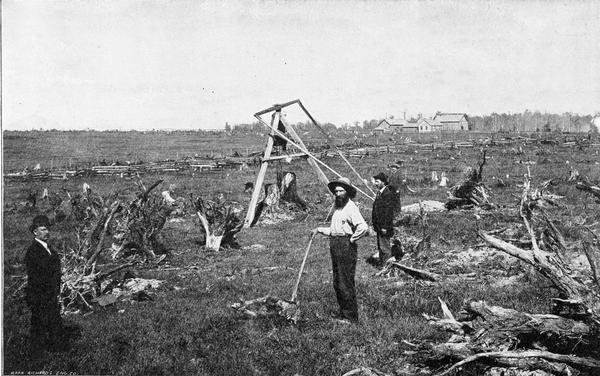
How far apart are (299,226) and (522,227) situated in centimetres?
594

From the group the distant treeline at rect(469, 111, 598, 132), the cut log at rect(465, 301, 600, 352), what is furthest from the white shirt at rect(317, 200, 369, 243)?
the distant treeline at rect(469, 111, 598, 132)

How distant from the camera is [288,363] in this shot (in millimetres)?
4855

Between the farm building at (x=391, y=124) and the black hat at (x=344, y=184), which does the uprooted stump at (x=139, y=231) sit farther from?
the farm building at (x=391, y=124)

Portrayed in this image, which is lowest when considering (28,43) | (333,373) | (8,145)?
(333,373)

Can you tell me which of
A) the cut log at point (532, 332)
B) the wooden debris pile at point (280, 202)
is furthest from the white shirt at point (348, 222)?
the wooden debris pile at point (280, 202)

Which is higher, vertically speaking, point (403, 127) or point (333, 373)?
point (403, 127)

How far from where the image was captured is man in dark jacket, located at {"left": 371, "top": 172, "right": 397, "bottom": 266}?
8.34 meters

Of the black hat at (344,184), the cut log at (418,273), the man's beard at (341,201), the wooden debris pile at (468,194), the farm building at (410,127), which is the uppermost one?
the farm building at (410,127)

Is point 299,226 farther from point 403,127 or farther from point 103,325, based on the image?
point 403,127

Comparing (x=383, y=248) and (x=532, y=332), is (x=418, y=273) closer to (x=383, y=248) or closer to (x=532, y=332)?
(x=383, y=248)

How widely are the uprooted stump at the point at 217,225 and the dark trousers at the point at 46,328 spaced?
16.3ft

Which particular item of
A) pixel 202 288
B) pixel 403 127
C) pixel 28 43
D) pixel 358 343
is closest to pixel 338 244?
pixel 358 343

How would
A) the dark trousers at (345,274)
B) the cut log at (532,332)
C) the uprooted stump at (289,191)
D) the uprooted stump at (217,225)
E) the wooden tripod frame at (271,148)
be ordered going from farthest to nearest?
the uprooted stump at (289,191), the wooden tripod frame at (271,148), the uprooted stump at (217,225), the dark trousers at (345,274), the cut log at (532,332)

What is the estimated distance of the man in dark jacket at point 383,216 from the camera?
27.4 ft
